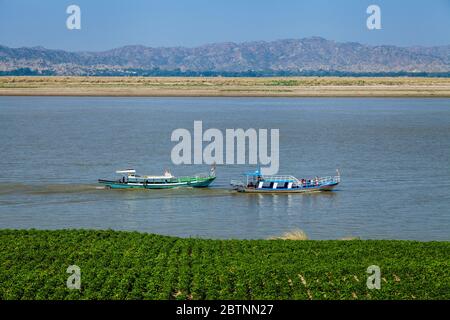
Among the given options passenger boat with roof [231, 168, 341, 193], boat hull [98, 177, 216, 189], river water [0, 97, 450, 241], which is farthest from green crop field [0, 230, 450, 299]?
boat hull [98, 177, 216, 189]

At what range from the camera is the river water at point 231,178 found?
3350cm

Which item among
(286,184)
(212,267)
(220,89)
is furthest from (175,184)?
(220,89)

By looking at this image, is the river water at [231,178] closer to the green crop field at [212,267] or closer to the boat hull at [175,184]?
the boat hull at [175,184]

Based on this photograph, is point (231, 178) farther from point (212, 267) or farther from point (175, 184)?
point (212, 267)

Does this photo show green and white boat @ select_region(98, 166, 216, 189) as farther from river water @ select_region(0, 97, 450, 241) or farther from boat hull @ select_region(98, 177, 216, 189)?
river water @ select_region(0, 97, 450, 241)

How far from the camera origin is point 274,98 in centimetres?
14050

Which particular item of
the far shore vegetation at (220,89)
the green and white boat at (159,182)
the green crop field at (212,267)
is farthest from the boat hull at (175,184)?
the far shore vegetation at (220,89)

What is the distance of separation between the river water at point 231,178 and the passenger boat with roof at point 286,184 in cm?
46

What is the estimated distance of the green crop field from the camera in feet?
65.0

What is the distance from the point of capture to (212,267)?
2211 cm

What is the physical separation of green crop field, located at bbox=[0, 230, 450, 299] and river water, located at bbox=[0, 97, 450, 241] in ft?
18.5

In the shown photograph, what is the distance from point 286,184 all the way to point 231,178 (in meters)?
5.01

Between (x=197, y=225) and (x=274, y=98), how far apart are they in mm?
108750
